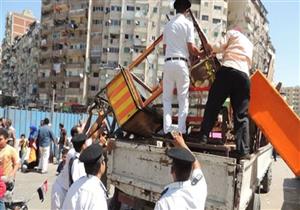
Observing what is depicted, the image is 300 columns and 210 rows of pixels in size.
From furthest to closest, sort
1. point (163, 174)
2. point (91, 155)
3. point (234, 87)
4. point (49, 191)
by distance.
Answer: point (49, 191), point (234, 87), point (163, 174), point (91, 155)

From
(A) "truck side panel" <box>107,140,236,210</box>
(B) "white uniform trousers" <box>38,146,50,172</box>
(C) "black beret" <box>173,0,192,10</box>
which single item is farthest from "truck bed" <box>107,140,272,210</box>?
(B) "white uniform trousers" <box>38,146,50,172</box>

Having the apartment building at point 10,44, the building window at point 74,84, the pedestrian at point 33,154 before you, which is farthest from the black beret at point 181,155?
the apartment building at point 10,44

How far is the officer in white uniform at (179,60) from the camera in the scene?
5.41 meters

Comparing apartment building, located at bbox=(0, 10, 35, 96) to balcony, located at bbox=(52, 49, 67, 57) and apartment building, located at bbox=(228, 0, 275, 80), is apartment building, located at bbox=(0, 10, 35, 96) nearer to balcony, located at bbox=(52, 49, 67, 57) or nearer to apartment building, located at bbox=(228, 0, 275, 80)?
balcony, located at bbox=(52, 49, 67, 57)

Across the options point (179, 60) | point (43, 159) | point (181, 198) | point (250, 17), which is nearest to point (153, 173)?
point (179, 60)

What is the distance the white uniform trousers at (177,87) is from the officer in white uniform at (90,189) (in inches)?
87.7

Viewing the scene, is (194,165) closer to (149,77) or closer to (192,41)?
(192,41)

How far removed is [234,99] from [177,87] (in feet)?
Answer: 2.23

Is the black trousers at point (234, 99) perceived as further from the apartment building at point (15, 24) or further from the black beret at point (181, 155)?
the apartment building at point (15, 24)

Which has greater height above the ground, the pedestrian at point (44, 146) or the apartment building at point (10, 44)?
the apartment building at point (10, 44)

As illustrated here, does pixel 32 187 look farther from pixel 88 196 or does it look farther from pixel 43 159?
pixel 88 196

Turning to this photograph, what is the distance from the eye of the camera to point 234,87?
521 centimetres

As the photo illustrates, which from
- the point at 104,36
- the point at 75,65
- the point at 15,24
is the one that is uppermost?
the point at 15,24

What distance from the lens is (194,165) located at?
3.27 m
